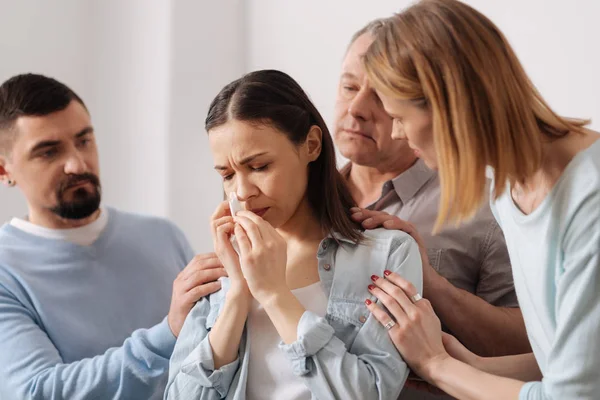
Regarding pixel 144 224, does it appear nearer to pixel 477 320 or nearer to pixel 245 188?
pixel 245 188

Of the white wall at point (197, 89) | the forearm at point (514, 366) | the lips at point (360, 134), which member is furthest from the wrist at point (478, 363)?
the white wall at point (197, 89)

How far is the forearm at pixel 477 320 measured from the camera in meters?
1.54

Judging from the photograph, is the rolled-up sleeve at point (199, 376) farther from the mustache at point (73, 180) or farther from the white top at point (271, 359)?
the mustache at point (73, 180)

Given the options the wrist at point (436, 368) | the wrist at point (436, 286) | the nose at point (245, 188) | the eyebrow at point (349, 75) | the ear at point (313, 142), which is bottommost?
the wrist at point (436, 368)

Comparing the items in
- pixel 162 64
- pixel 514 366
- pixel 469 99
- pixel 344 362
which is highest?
pixel 469 99

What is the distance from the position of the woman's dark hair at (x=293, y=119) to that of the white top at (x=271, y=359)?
142 millimetres

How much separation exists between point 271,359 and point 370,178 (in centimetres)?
63

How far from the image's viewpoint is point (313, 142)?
59.6 inches

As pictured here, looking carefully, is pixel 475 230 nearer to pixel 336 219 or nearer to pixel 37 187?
pixel 336 219

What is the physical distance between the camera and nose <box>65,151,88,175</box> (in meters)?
2.05

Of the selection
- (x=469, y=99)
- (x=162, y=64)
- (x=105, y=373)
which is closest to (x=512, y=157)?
(x=469, y=99)

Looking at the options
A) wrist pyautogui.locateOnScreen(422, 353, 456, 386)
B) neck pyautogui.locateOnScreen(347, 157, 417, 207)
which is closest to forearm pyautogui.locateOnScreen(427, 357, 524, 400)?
wrist pyautogui.locateOnScreen(422, 353, 456, 386)

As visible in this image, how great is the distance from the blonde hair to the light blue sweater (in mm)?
814

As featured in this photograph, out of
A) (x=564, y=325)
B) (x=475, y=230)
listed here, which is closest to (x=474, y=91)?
(x=564, y=325)
